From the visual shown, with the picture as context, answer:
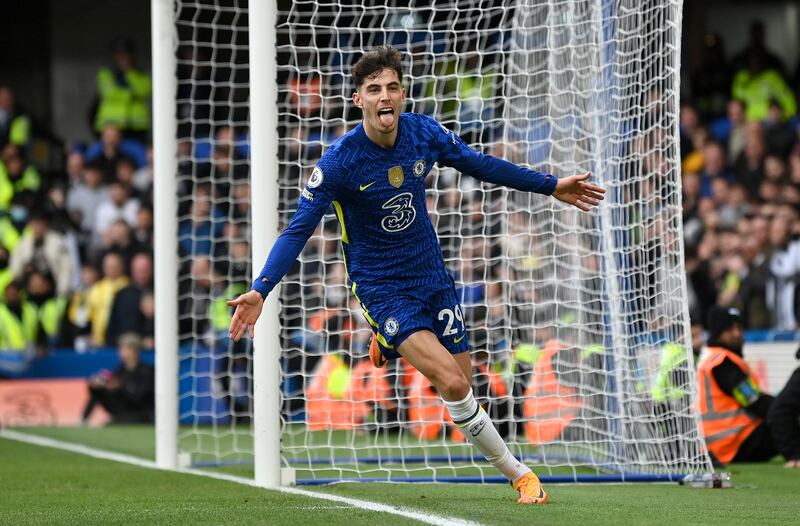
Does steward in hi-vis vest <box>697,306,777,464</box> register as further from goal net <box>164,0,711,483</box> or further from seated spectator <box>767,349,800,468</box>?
goal net <box>164,0,711,483</box>

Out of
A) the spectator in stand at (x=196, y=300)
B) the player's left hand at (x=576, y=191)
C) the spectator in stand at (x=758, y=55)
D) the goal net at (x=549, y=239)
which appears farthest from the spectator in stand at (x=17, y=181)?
the player's left hand at (x=576, y=191)

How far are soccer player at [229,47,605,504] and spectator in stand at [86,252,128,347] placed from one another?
34.4ft

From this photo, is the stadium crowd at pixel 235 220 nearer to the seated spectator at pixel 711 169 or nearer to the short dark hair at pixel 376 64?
the seated spectator at pixel 711 169

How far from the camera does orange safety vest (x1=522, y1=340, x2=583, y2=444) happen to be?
1014 cm

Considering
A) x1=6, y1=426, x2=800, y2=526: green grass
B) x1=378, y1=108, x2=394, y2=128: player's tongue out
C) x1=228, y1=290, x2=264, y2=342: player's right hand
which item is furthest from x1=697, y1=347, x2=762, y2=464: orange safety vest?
x1=228, y1=290, x2=264, y2=342: player's right hand

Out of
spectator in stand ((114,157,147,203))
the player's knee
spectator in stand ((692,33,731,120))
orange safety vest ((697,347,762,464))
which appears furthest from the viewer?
spectator in stand ((692,33,731,120))

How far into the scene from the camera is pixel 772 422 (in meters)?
9.88

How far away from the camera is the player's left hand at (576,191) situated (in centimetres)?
687

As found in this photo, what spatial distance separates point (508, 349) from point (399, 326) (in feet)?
10.8

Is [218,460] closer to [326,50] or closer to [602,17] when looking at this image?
[326,50]

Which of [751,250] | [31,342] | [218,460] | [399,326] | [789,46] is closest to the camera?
[399,326]

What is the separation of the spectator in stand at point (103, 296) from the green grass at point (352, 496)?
735cm

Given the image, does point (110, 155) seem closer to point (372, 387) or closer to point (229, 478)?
point (372, 387)

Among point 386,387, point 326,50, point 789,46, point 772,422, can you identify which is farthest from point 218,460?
point 789,46
